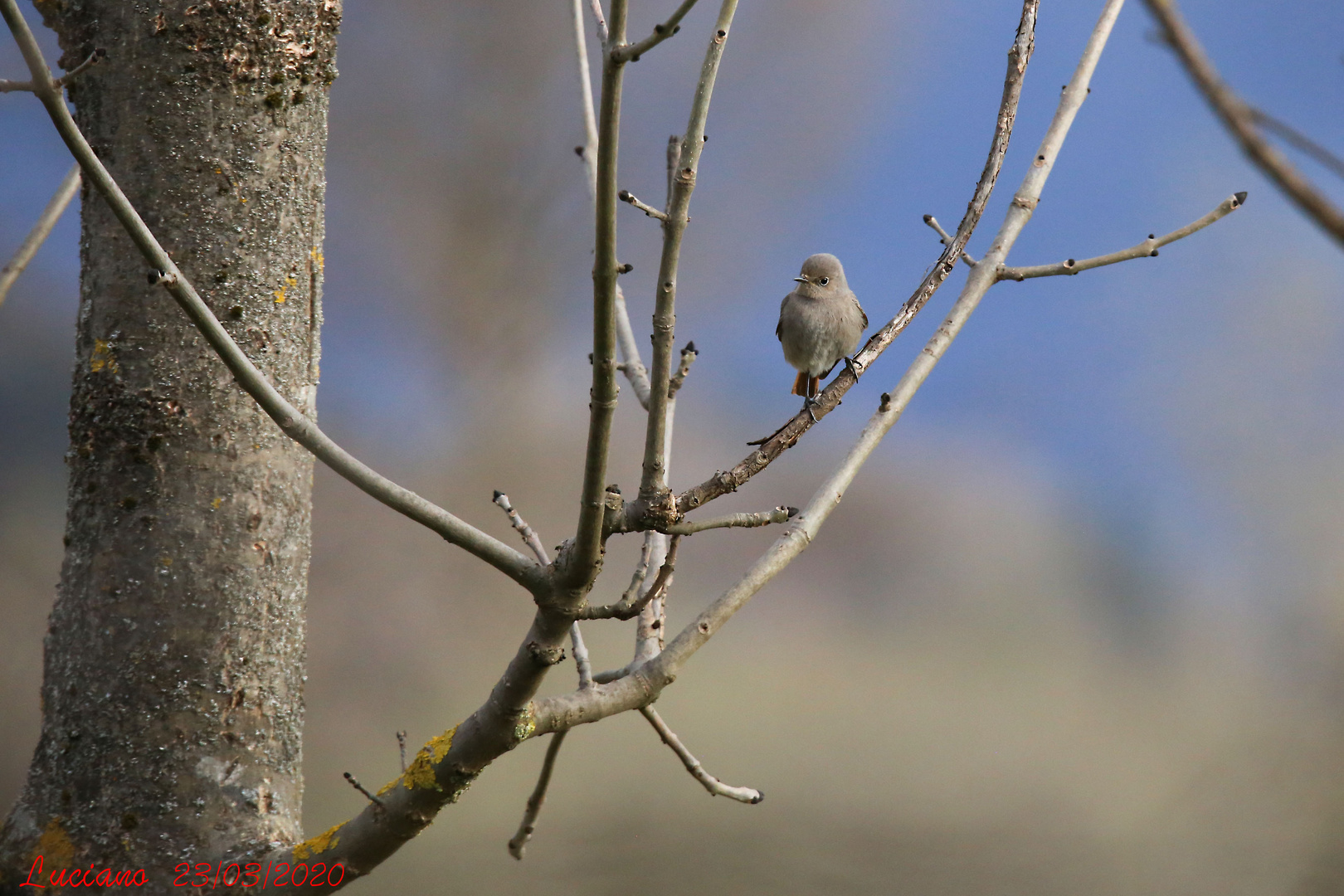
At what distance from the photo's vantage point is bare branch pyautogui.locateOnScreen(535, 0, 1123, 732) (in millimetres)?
1245

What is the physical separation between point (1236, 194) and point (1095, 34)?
0.32 m

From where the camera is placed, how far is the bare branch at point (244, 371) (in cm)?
91

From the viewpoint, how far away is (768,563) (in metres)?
1.33

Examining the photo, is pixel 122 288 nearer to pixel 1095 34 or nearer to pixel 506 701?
pixel 506 701

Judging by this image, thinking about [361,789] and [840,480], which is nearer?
[361,789]

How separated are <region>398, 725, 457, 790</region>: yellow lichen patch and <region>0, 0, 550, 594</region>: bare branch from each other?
0.27 meters

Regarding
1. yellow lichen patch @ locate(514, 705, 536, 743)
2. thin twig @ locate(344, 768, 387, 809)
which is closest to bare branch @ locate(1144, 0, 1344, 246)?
yellow lichen patch @ locate(514, 705, 536, 743)

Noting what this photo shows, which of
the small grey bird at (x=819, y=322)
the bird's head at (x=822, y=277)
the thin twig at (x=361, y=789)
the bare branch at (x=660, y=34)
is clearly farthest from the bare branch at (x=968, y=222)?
the bird's head at (x=822, y=277)

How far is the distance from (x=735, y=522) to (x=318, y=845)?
665 millimetres

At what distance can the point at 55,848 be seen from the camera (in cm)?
128

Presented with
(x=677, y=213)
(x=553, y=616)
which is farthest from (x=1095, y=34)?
(x=553, y=616)

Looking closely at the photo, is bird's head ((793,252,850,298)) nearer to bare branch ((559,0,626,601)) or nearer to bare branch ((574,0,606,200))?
bare branch ((574,0,606,200))

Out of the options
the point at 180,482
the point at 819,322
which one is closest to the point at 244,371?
the point at 180,482

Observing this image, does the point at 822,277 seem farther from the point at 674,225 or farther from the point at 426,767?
the point at 426,767
